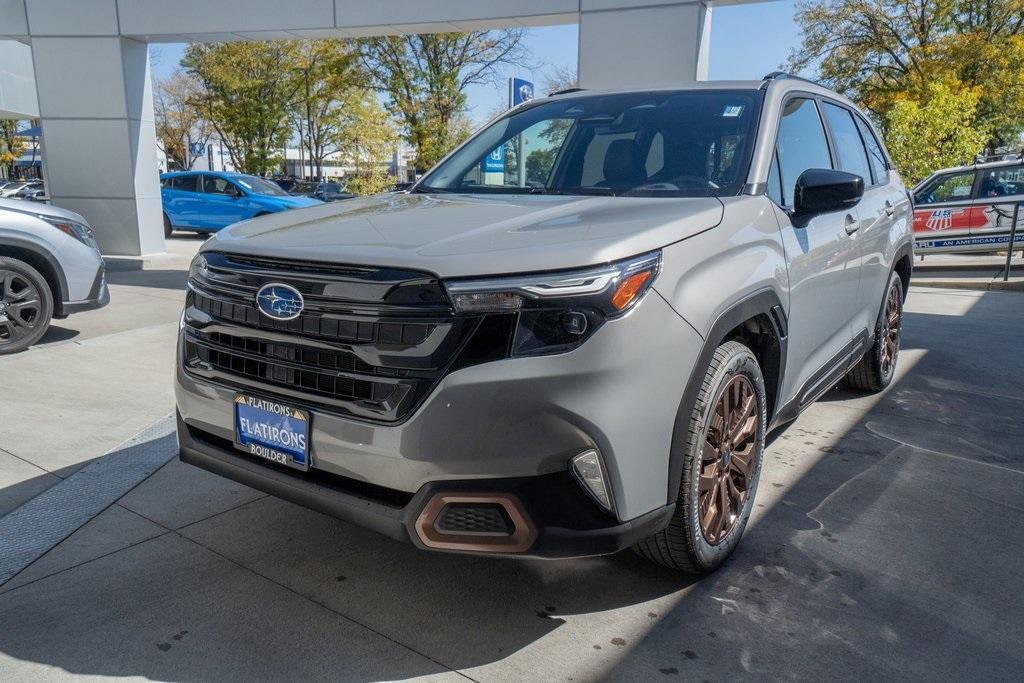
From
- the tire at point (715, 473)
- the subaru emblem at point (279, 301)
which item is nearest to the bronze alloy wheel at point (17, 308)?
the subaru emblem at point (279, 301)

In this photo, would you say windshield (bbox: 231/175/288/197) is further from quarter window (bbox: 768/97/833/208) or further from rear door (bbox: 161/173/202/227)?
quarter window (bbox: 768/97/833/208)

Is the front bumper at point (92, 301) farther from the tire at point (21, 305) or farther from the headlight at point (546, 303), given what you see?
the headlight at point (546, 303)

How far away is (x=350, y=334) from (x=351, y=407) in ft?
0.70

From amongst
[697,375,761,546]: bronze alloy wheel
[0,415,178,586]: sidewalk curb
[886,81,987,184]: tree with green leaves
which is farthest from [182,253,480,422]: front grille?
[886,81,987,184]: tree with green leaves

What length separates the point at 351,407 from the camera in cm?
240

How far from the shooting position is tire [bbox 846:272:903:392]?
5.13 metres

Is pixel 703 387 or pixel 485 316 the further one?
pixel 703 387

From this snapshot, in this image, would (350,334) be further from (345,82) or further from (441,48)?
(345,82)

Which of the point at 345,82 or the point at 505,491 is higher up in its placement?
the point at 345,82

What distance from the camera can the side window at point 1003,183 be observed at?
14.1m

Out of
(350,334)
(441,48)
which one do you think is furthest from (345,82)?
(350,334)

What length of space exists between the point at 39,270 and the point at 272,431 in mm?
5057

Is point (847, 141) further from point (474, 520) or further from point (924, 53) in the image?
Result: point (924, 53)

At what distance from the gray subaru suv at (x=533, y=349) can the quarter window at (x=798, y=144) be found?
0.03m
